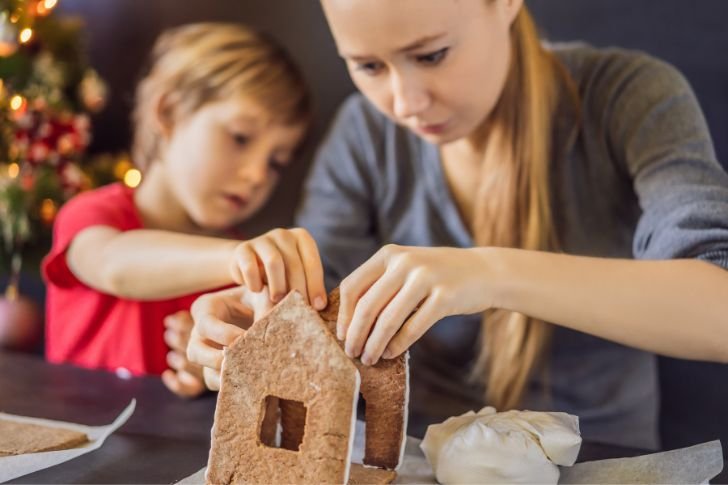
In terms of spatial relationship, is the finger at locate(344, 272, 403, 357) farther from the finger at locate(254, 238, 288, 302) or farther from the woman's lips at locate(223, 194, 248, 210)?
the woman's lips at locate(223, 194, 248, 210)

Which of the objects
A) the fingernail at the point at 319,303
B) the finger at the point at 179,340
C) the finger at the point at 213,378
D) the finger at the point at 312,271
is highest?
the finger at the point at 312,271

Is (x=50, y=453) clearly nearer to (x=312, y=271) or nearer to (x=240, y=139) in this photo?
(x=312, y=271)

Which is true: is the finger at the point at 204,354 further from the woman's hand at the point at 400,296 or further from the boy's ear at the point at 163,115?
the boy's ear at the point at 163,115

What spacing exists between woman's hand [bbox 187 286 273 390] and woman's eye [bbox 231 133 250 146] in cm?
50

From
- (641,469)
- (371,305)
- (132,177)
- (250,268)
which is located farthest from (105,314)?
(641,469)

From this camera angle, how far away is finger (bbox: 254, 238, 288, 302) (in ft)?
2.31

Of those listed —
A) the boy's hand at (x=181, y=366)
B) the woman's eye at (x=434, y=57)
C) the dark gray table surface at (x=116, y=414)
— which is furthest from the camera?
the boy's hand at (x=181, y=366)

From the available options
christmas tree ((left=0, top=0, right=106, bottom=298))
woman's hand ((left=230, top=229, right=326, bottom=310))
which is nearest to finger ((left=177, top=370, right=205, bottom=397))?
woman's hand ((left=230, top=229, right=326, bottom=310))

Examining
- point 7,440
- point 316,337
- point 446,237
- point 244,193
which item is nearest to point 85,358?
point 244,193

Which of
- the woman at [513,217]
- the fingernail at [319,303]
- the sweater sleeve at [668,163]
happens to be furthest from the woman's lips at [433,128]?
the fingernail at [319,303]

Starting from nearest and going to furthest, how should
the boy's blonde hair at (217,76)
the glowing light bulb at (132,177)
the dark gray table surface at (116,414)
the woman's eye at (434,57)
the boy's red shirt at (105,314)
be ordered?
the dark gray table surface at (116,414), the woman's eye at (434,57), the boy's red shirt at (105,314), the boy's blonde hair at (217,76), the glowing light bulb at (132,177)

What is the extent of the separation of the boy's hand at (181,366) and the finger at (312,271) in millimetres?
276

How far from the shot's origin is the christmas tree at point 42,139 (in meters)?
1.49

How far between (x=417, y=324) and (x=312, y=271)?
0.36 feet
